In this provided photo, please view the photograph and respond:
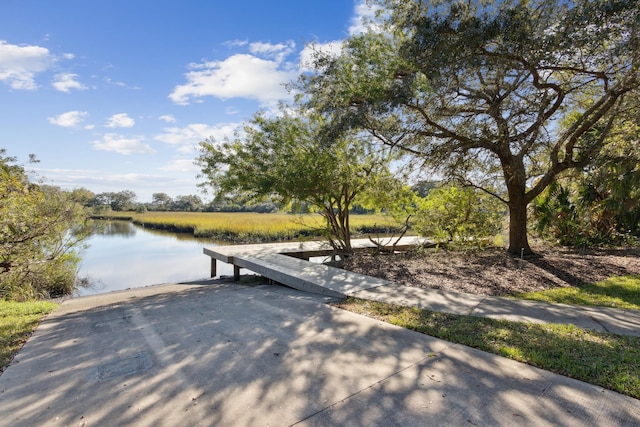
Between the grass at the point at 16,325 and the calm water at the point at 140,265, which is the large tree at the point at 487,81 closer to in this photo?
the grass at the point at 16,325

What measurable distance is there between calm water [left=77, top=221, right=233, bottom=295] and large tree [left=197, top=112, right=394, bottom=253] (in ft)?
15.0

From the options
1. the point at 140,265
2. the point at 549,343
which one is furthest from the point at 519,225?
the point at 140,265

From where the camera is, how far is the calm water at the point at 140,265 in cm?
1224

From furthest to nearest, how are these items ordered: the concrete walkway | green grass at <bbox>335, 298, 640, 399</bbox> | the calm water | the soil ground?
the calm water
the soil ground
the concrete walkway
green grass at <bbox>335, 298, 640, 399</bbox>

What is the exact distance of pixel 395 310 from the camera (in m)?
4.70

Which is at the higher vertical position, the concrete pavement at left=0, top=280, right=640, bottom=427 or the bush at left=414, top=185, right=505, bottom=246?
the bush at left=414, top=185, right=505, bottom=246

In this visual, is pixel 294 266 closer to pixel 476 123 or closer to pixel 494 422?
pixel 476 123

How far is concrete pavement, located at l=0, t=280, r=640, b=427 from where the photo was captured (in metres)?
2.37

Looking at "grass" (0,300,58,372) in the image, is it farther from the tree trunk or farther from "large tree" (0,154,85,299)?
the tree trunk

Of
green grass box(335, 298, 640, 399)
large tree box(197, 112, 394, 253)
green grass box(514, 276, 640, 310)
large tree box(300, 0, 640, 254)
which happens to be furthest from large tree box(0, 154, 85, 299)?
green grass box(514, 276, 640, 310)

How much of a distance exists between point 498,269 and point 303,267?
13.3 ft

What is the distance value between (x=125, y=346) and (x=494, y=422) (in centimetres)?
350

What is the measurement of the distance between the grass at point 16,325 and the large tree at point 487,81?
5.54m

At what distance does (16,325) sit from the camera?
4668 mm
